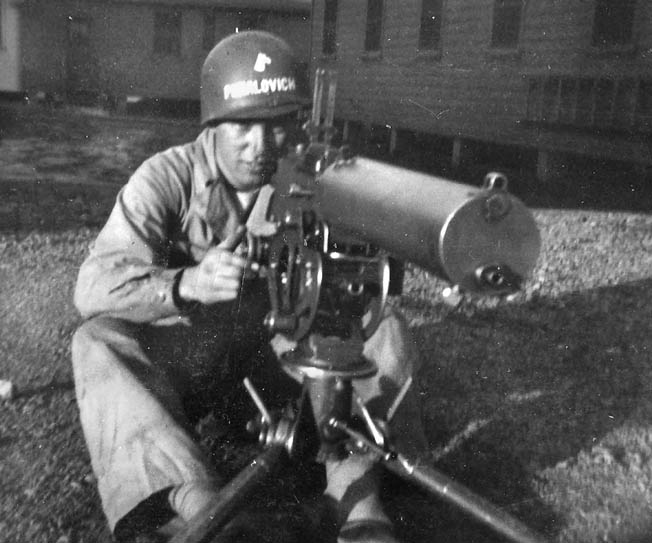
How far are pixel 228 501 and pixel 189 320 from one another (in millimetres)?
929

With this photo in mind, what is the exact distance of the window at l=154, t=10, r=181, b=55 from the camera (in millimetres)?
24078

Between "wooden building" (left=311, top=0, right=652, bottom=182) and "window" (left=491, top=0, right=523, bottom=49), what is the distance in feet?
0.05

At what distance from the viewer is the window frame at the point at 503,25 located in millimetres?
11641

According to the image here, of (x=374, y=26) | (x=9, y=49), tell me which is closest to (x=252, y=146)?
(x=9, y=49)

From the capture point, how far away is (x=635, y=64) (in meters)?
9.70

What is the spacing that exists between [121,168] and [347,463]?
9136 millimetres

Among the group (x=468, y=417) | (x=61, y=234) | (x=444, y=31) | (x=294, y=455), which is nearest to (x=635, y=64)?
(x=444, y=31)

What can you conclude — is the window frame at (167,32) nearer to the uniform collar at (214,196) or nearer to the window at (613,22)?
the window at (613,22)

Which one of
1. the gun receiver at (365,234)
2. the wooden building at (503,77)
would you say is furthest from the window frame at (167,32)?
the gun receiver at (365,234)

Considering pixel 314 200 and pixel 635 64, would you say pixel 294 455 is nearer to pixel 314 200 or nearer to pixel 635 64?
pixel 314 200

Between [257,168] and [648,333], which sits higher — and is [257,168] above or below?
above

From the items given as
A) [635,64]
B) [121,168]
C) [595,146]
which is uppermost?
A: [635,64]

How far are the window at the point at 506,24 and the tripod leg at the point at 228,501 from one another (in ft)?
33.7

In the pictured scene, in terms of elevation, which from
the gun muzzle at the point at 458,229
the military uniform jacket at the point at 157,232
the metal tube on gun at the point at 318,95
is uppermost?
the metal tube on gun at the point at 318,95
